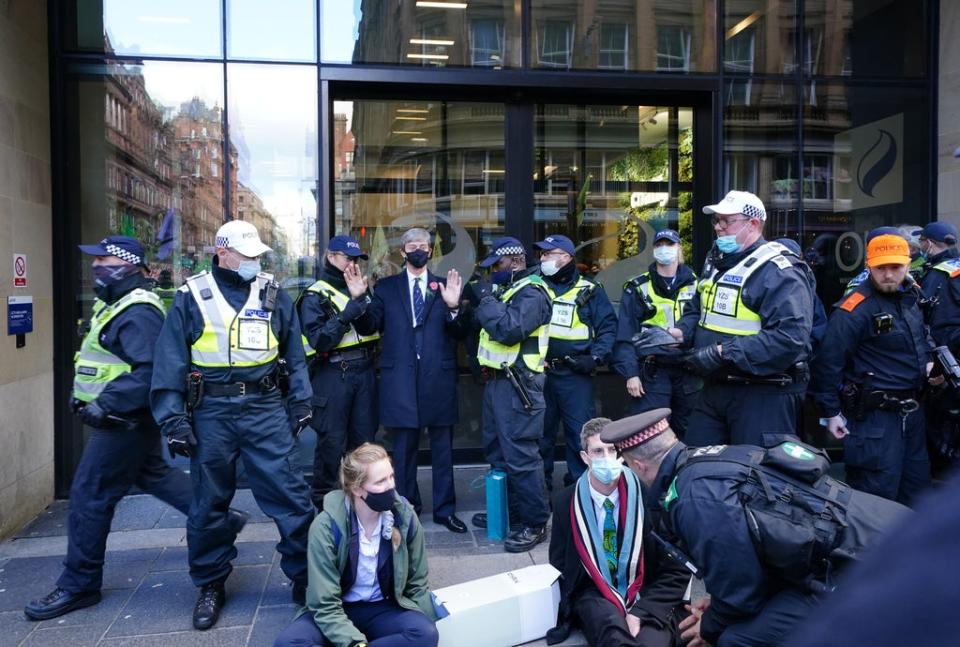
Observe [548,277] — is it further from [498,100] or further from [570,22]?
[570,22]

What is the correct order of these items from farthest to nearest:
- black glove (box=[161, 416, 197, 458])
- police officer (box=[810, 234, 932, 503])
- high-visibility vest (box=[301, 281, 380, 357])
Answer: high-visibility vest (box=[301, 281, 380, 357])
police officer (box=[810, 234, 932, 503])
black glove (box=[161, 416, 197, 458])

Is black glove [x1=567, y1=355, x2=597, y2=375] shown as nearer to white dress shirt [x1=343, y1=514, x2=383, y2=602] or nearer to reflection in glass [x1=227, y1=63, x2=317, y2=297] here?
reflection in glass [x1=227, y1=63, x2=317, y2=297]

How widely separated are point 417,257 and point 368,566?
2554 mm

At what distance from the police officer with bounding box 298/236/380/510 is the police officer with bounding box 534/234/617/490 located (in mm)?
1394

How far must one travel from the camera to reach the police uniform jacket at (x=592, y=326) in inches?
240

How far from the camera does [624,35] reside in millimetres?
7285

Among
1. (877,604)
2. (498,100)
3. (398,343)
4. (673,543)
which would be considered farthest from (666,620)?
(498,100)

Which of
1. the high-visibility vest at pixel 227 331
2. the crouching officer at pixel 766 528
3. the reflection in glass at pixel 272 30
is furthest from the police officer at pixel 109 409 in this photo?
the reflection in glass at pixel 272 30

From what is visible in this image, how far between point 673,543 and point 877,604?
10.2 ft

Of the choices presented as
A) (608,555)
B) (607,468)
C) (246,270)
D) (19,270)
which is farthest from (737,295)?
(19,270)

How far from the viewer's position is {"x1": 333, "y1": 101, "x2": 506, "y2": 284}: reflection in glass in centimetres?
729

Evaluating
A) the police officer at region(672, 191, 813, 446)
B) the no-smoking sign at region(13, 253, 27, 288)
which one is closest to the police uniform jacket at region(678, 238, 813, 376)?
the police officer at region(672, 191, 813, 446)

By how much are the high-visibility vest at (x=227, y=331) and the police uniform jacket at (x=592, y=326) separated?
7.82ft

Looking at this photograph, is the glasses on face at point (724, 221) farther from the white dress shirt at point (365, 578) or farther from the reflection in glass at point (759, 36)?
the reflection in glass at point (759, 36)
